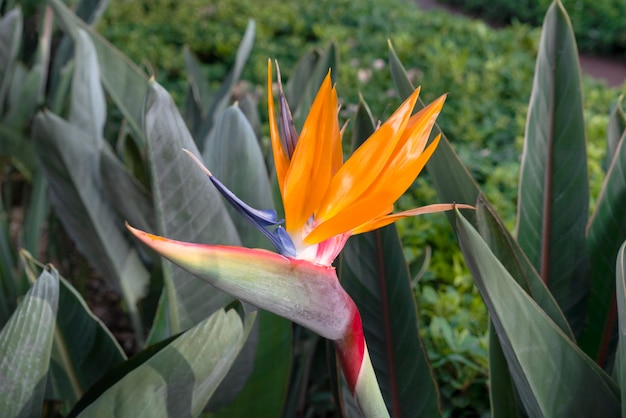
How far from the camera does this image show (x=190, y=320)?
68 centimetres

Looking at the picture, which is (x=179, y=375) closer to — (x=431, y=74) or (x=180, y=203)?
(x=180, y=203)

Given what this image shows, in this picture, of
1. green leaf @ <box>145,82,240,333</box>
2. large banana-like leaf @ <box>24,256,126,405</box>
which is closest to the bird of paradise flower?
green leaf @ <box>145,82,240,333</box>

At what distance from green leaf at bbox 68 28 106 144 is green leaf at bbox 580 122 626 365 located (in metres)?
0.67

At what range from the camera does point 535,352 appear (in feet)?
1.55

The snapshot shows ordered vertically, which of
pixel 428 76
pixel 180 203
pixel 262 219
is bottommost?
pixel 428 76

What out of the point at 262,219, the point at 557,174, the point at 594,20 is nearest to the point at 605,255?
the point at 557,174

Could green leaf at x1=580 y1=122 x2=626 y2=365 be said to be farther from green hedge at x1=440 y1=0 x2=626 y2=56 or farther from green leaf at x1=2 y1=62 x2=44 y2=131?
green hedge at x1=440 y1=0 x2=626 y2=56

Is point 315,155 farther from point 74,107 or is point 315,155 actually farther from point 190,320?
point 74,107

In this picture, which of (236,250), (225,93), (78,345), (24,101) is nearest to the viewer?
(236,250)

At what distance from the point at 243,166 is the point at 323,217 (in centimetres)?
36

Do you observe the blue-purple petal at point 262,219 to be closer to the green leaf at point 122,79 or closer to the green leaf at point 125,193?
the green leaf at point 125,193

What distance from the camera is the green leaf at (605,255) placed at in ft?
2.26

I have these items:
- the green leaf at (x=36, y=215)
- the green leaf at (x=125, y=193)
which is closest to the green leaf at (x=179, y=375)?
the green leaf at (x=125, y=193)

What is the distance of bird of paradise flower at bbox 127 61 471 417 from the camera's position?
364 mm
